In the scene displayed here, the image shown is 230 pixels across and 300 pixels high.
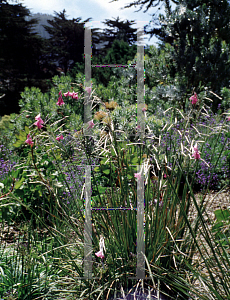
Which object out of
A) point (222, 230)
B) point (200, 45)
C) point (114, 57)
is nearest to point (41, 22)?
point (200, 45)

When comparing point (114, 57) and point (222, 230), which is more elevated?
point (114, 57)

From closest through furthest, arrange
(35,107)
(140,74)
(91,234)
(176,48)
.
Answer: (91,234) < (140,74) < (35,107) < (176,48)

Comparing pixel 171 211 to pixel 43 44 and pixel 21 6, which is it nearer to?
pixel 43 44

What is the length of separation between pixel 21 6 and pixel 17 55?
2.52 m

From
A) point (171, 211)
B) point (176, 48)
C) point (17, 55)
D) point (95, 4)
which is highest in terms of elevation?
point (17, 55)

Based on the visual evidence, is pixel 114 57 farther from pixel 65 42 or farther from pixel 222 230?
pixel 65 42

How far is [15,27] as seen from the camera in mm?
11227

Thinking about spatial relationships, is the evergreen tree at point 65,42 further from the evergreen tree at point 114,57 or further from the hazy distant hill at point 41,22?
the evergreen tree at point 114,57

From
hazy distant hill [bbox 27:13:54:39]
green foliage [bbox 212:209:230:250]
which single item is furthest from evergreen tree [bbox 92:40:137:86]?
hazy distant hill [bbox 27:13:54:39]

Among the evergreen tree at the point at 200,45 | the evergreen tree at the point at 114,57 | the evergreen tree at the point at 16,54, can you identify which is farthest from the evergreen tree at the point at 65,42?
the evergreen tree at the point at 114,57

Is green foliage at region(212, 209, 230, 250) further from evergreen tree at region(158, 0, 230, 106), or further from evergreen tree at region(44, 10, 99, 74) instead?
evergreen tree at region(44, 10, 99, 74)

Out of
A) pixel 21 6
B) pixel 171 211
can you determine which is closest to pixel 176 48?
pixel 171 211

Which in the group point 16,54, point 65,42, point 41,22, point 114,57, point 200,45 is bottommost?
point 114,57

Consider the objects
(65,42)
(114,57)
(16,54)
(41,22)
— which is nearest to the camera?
(114,57)
